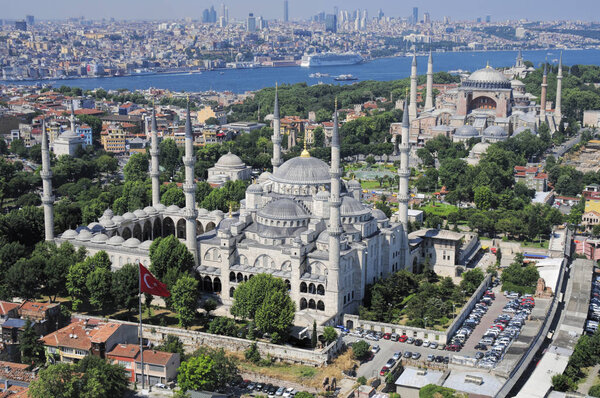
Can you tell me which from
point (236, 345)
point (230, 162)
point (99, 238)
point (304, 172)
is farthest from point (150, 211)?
point (230, 162)

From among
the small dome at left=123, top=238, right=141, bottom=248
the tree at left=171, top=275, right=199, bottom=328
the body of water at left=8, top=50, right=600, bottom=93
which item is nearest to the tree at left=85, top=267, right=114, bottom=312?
the tree at left=171, top=275, right=199, bottom=328

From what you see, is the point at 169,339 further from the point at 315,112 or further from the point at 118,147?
the point at 315,112

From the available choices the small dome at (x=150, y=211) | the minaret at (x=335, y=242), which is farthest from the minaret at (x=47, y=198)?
the minaret at (x=335, y=242)

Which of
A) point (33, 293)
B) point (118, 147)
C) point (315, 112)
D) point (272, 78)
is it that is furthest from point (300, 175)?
point (272, 78)

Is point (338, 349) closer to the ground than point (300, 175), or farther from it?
closer to the ground

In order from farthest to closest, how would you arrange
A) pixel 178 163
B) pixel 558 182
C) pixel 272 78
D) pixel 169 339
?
pixel 272 78
pixel 178 163
pixel 558 182
pixel 169 339

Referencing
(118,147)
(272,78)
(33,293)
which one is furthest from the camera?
(272,78)

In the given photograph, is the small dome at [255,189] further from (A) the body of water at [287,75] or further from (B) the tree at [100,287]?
(A) the body of water at [287,75]
